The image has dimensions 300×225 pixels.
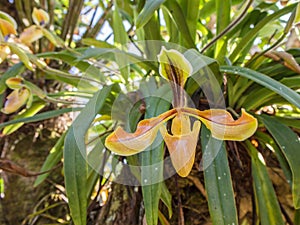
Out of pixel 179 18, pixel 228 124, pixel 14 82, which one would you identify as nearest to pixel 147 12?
pixel 179 18

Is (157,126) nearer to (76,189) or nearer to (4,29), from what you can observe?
(76,189)

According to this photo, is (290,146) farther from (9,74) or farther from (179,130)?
(9,74)

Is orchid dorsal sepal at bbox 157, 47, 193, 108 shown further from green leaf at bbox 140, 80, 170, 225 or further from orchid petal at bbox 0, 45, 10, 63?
orchid petal at bbox 0, 45, 10, 63

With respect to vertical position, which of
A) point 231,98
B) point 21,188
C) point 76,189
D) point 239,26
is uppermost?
point 239,26

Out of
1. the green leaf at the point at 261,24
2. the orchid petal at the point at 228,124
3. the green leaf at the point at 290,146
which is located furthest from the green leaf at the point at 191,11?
the orchid petal at the point at 228,124

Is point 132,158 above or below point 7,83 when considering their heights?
below

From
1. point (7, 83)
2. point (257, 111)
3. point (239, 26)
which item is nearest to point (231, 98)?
point (257, 111)
